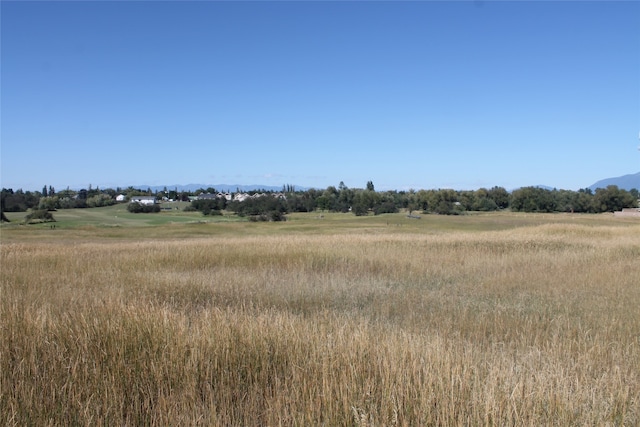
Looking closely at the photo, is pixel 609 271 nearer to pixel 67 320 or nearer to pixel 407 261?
pixel 407 261

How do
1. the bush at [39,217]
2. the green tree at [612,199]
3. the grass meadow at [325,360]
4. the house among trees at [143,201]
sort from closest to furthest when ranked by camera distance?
the grass meadow at [325,360], the bush at [39,217], the green tree at [612,199], the house among trees at [143,201]

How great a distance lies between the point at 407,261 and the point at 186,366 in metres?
12.2

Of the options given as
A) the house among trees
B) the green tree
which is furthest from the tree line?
the house among trees

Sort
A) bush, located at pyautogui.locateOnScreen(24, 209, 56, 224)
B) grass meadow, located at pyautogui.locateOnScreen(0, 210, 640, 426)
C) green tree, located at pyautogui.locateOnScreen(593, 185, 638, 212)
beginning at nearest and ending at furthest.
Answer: grass meadow, located at pyautogui.locateOnScreen(0, 210, 640, 426) < bush, located at pyautogui.locateOnScreen(24, 209, 56, 224) < green tree, located at pyautogui.locateOnScreen(593, 185, 638, 212)

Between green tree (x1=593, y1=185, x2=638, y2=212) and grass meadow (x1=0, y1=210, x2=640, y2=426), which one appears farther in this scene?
green tree (x1=593, y1=185, x2=638, y2=212)

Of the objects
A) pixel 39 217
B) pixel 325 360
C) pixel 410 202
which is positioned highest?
pixel 410 202

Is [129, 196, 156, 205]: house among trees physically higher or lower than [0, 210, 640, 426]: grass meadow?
higher

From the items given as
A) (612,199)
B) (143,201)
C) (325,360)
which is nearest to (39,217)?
(143,201)

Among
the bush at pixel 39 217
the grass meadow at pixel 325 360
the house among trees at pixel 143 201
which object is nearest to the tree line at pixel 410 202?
the house among trees at pixel 143 201

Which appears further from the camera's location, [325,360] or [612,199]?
[612,199]

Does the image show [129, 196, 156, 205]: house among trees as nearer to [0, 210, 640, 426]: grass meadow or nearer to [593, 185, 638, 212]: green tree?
[593, 185, 638, 212]: green tree

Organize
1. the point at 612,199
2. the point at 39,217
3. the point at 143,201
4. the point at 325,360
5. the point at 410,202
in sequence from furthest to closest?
1. the point at 410,202
2. the point at 143,201
3. the point at 612,199
4. the point at 39,217
5. the point at 325,360

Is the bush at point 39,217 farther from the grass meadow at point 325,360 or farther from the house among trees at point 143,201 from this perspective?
the grass meadow at point 325,360

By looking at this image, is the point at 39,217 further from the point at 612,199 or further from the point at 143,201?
the point at 612,199
